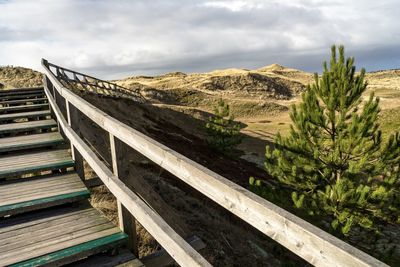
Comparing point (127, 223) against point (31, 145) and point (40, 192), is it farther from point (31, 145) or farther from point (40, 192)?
point (31, 145)

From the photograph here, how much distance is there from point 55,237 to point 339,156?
13.3m

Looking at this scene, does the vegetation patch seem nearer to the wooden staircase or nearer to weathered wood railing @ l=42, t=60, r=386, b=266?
the wooden staircase

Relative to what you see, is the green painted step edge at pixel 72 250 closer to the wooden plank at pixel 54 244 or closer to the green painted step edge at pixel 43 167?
A: the wooden plank at pixel 54 244

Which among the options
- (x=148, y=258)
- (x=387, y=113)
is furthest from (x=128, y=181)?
(x=387, y=113)

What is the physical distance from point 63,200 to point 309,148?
12180 mm

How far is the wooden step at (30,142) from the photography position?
7.02 m

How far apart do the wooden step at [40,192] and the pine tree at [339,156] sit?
9265 millimetres

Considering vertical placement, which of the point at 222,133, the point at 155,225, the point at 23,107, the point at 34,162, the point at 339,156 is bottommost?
the point at 222,133

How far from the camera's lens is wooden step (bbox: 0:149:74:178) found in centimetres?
579

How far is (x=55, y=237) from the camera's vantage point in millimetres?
4008

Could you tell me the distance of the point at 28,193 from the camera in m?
5.12

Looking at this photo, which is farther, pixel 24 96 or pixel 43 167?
pixel 24 96

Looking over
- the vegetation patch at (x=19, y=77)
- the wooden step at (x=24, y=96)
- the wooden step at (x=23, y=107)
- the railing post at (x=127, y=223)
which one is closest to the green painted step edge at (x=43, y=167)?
the railing post at (x=127, y=223)

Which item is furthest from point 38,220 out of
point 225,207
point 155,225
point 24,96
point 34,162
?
point 24,96
